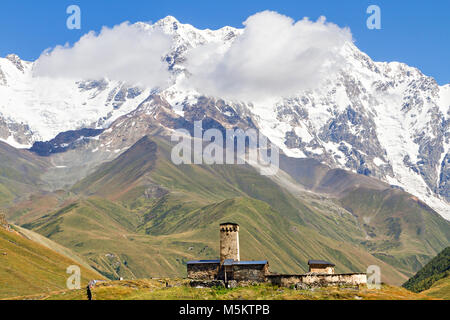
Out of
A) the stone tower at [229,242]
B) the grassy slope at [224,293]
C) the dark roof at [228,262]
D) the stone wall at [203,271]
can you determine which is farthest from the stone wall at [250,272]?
the stone wall at [203,271]

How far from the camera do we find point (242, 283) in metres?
121

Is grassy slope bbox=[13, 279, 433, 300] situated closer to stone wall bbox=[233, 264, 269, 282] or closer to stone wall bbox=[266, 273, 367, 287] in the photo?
stone wall bbox=[266, 273, 367, 287]

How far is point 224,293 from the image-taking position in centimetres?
11400

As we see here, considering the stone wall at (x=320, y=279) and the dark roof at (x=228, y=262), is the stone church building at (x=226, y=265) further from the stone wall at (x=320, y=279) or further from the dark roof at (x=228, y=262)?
the stone wall at (x=320, y=279)

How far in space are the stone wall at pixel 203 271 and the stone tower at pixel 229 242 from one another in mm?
2655

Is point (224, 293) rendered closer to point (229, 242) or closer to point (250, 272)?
point (250, 272)

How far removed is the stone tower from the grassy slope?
383 inches

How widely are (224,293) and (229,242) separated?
18068 mm

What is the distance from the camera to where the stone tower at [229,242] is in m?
129

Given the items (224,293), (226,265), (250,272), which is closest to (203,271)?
(226,265)

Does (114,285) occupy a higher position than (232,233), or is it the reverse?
(232,233)
